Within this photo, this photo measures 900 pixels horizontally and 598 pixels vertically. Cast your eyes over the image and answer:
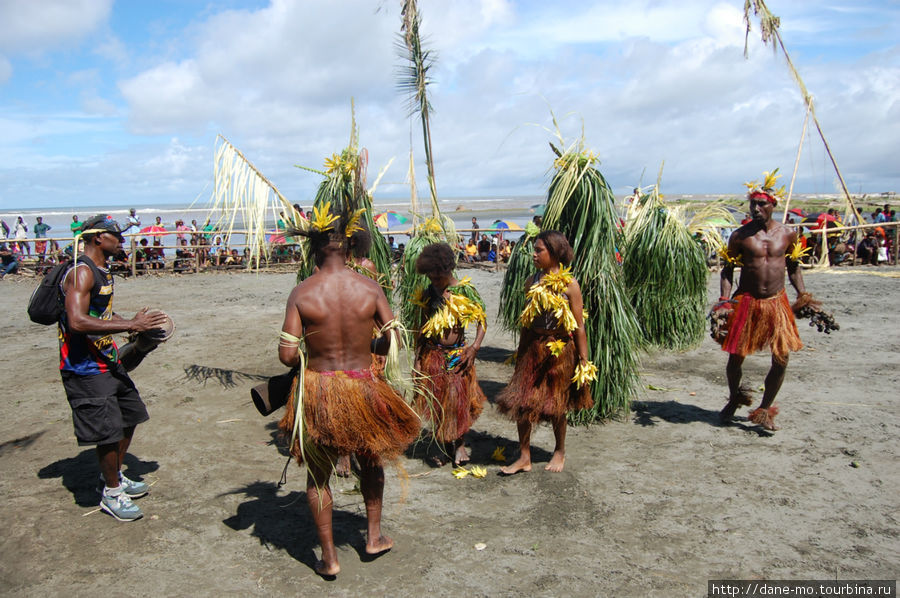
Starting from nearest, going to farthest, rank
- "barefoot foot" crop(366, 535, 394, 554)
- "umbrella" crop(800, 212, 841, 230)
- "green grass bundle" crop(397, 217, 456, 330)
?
"barefoot foot" crop(366, 535, 394, 554), "green grass bundle" crop(397, 217, 456, 330), "umbrella" crop(800, 212, 841, 230)

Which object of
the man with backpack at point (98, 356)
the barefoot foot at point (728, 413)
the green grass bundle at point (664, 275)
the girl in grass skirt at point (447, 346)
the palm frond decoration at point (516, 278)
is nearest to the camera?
the man with backpack at point (98, 356)

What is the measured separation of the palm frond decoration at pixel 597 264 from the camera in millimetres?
4914

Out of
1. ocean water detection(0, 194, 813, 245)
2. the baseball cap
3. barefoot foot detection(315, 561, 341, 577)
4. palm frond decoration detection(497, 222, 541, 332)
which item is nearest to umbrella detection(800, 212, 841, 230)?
ocean water detection(0, 194, 813, 245)

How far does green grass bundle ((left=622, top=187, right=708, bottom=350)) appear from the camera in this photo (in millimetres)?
6902

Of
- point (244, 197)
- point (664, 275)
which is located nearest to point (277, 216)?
point (244, 197)

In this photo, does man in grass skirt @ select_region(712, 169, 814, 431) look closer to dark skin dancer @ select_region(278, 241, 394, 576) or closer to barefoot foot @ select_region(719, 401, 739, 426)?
barefoot foot @ select_region(719, 401, 739, 426)

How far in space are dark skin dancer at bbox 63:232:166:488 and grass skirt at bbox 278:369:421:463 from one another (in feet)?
3.67

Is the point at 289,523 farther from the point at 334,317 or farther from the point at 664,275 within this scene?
the point at 664,275

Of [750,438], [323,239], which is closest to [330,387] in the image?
[323,239]

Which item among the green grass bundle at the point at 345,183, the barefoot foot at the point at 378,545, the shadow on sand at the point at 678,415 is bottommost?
the barefoot foot at the point at 378,545

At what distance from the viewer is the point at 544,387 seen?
4238 millimetres

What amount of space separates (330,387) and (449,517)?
1.27 m

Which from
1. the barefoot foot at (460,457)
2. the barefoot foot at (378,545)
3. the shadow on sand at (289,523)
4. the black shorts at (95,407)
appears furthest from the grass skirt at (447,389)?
the black shorts at (95,407)

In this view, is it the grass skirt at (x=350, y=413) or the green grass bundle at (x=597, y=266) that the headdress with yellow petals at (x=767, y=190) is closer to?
the green grass bundle at (x=597, y=266)
